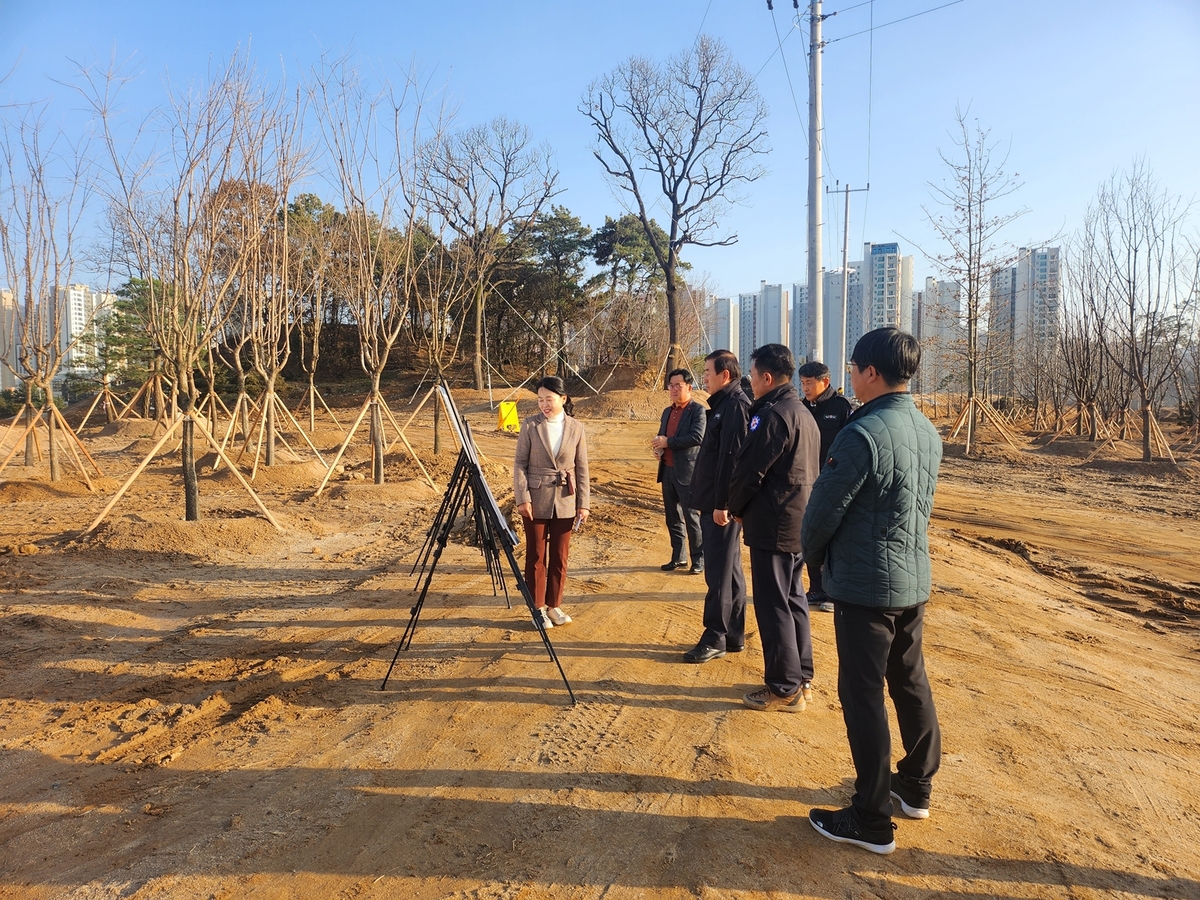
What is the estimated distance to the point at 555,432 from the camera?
4.66 m

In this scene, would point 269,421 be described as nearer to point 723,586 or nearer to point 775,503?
point 723,586

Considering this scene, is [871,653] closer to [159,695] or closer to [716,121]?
[159,695]

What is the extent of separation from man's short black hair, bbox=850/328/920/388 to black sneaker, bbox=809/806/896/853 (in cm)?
160

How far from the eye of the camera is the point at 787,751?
10.8 ft

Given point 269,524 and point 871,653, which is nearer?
point 871,653

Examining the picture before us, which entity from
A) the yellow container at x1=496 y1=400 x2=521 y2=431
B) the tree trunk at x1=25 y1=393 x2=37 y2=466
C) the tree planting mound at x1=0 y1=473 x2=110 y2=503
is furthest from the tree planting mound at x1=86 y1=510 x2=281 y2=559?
the yellow container at x1=496 y1=400 x2=521 y2=431

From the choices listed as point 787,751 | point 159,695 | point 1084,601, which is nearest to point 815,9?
point 1084,601

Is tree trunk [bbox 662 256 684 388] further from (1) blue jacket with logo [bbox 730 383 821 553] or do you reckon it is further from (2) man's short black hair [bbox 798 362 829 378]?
(1) blue jacket with logo [bbox 730 383 821 553]

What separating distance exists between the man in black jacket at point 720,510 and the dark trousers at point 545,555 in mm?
937

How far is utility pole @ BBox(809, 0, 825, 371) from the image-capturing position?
9688mm

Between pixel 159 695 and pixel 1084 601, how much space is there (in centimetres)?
686

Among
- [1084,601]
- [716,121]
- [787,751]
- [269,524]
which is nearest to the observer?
[787,751]

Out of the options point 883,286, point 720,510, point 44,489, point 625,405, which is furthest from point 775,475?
point 883,286

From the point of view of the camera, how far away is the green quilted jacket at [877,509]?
2541 millimetres
